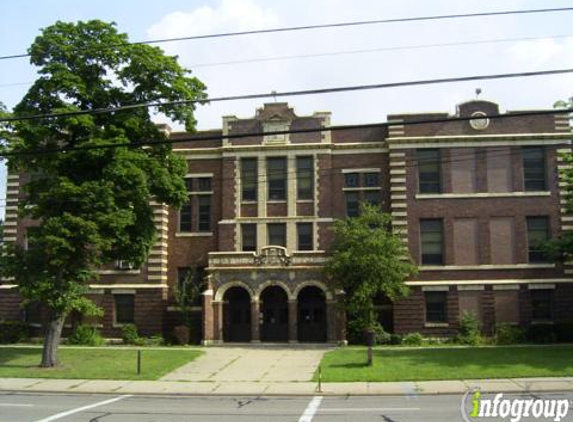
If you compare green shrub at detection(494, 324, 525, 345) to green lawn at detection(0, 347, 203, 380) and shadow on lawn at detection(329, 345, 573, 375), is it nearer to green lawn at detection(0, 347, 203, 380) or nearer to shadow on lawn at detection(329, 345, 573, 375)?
shadow on lawn at detection(329, 345, 573, 375)

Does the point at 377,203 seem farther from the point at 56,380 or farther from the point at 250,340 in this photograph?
the point at 56,380

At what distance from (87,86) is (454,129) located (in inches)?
865

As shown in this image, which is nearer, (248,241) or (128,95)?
(128,95)

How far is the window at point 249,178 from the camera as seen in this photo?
137 feet

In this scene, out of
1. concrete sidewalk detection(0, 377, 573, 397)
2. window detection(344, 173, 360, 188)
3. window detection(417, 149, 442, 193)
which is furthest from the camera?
window detection(344, 173, 360, 188)

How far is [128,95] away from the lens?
29594 mm

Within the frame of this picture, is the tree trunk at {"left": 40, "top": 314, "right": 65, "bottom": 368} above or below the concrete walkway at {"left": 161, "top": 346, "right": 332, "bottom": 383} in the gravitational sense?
above

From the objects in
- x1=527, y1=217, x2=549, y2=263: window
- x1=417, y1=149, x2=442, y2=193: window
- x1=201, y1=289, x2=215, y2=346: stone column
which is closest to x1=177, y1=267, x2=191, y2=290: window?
x1=201, y1=289, x2=215, y2=346: stone column

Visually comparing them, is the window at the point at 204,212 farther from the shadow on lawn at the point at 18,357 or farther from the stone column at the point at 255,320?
the shadow on lawn at the point at 18,357

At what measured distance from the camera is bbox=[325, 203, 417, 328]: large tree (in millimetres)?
34000

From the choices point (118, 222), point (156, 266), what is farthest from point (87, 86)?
point (156, 266)

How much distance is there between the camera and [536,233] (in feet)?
129

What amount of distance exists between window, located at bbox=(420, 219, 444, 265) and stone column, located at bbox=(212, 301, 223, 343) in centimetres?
1244

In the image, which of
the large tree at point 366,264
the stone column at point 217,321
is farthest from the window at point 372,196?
the stone column at point 217,321
